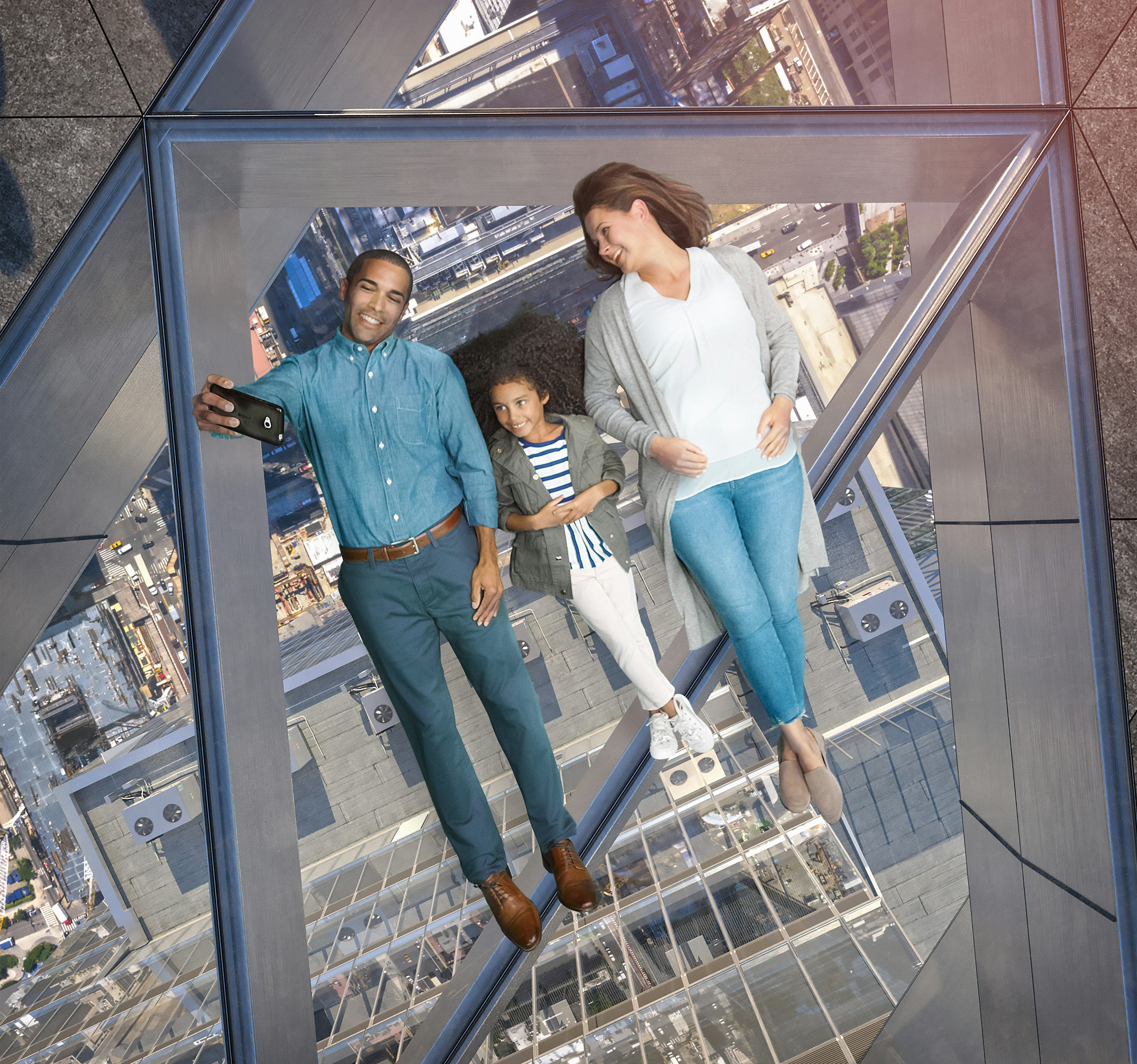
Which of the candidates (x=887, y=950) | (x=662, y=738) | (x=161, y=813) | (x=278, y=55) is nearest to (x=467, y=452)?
(x=662, y=738)

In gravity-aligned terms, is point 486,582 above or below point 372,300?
below

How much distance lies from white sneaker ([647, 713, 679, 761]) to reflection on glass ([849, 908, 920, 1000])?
1.43 metres

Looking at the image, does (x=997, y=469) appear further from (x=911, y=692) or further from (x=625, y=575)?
(x=625, y=575)

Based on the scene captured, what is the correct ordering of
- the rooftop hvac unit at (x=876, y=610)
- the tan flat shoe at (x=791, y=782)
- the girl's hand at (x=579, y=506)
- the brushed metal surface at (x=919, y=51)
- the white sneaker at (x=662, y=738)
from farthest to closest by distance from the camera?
the rooftop hvac unit at (x=876, y=610) < the brushed metal surface at (x=919, y=51) < the tan flat shoe at (x=791, y=782) < the white sneaker at (x=662, y=738) < the girl's hand at (x=579, y=506)

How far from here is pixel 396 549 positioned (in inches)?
104

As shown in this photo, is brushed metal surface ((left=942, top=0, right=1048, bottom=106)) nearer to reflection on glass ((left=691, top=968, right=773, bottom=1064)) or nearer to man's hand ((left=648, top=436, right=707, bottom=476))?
man's hand ((left=648, top=436, right=707, bottom=476))

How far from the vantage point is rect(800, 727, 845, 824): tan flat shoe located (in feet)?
10.00

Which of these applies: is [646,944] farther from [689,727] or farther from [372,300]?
[372,300]

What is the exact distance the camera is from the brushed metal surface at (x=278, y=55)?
271 cm

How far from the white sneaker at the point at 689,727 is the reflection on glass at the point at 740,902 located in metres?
0.83

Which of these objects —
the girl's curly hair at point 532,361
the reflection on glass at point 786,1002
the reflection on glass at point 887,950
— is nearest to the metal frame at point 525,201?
the girl's curly hair at point 532,361

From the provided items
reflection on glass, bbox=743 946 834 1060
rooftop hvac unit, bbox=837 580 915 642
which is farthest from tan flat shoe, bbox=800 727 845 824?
reflection on glass, bbox=743 946 834 1060

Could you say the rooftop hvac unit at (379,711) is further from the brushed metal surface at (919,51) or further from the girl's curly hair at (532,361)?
the brushed metal surface at (919,51)

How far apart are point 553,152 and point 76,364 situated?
203cm
